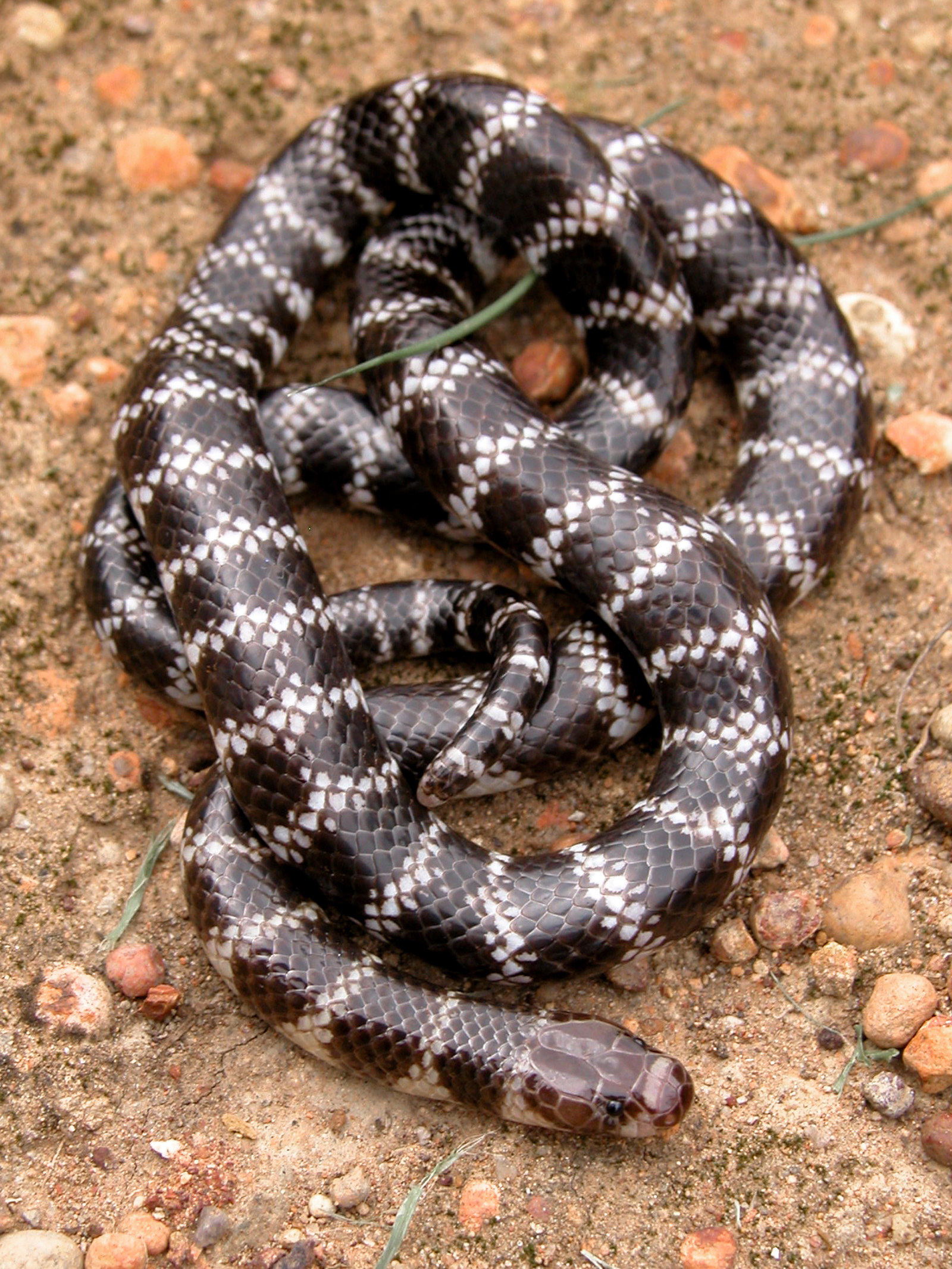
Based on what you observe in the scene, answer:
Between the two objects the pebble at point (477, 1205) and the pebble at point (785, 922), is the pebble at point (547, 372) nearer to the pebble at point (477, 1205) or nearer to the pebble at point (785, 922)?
the pebble at point (785, 922)

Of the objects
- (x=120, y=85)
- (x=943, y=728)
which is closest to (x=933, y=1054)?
(x=943, y=728)

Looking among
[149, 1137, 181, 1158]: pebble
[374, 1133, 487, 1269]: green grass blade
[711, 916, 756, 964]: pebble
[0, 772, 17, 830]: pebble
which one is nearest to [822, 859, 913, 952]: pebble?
[711, 916, 756, 964]: pebble

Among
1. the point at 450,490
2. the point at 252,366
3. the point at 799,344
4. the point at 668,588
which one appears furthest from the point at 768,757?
the point at 252,366

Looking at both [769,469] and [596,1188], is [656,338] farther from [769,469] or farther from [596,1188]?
[596,1188]

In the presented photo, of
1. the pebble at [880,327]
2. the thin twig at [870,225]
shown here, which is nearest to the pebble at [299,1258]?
the pebble at [880,327]

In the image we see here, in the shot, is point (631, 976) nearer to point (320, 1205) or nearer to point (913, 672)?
point (320, 1205)

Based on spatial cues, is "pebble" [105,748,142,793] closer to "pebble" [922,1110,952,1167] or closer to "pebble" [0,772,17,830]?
"pebble" [0,772,17,830]
